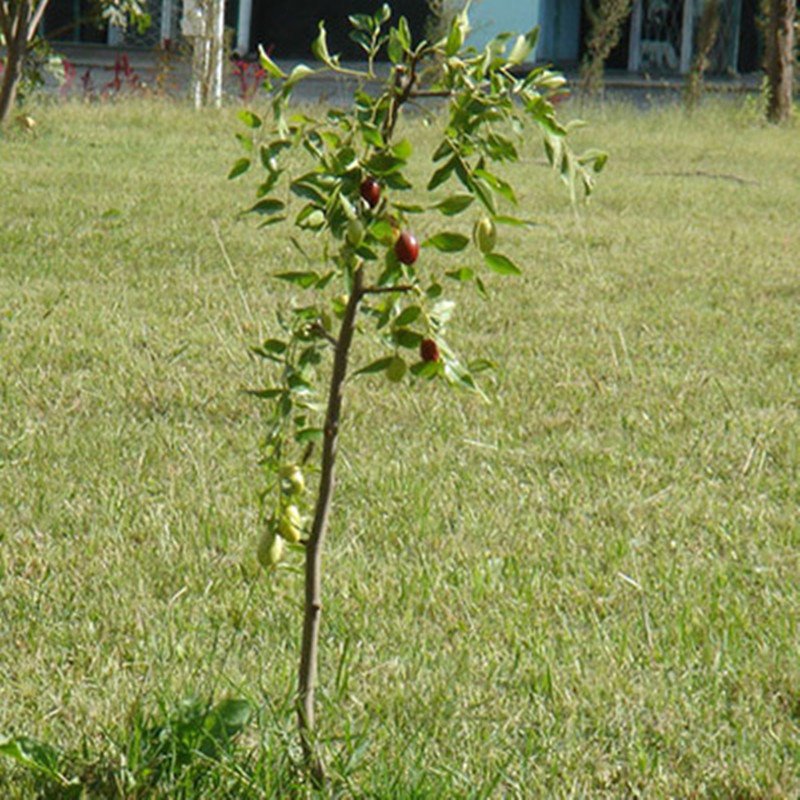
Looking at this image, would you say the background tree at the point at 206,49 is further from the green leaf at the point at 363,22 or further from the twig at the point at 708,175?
the green leaf at the point at 363,22

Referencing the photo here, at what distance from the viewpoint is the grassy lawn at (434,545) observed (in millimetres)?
2322

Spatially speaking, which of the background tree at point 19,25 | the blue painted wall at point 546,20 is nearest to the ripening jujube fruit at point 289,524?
the background tree at point 19,25

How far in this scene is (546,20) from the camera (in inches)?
1153

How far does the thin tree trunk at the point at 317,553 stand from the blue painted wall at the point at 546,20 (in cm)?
2577

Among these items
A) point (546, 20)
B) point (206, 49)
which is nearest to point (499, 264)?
point (206, 49)

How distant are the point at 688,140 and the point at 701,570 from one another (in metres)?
10.5

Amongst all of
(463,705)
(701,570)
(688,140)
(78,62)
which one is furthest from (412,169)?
(78,62)

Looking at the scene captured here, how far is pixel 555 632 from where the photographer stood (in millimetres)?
2781

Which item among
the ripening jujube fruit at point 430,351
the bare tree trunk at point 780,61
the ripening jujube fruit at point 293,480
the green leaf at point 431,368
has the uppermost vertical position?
the bare tree trunk at point 780,61

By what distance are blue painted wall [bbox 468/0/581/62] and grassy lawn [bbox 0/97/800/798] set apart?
72.1 feet

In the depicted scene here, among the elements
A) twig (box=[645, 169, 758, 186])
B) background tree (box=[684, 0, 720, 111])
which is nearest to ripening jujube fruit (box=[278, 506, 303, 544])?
twig (box=[645, 169, 758, 186])

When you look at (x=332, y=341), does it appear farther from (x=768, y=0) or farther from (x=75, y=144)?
(x=768, y=0)

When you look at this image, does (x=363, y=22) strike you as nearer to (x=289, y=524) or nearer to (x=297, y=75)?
(x=297, y=75)

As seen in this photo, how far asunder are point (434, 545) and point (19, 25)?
7686 millimetres
